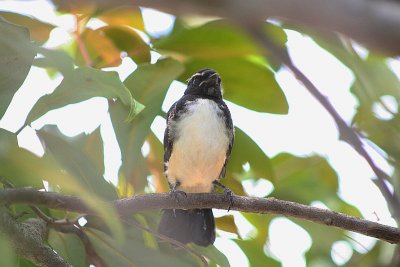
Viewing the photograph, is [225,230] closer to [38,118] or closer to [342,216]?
[342,216]

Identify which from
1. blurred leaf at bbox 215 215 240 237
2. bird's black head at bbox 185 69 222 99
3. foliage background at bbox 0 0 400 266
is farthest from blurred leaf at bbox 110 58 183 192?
bird's black head at bbox 185 69 222 99

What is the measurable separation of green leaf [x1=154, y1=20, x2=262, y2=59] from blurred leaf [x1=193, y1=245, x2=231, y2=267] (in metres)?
0.89

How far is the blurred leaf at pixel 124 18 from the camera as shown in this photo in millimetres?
2776

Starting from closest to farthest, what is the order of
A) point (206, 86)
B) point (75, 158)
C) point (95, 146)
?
point (75, 158) < point (95, 146) < point (206, 86)

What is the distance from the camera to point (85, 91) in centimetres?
221

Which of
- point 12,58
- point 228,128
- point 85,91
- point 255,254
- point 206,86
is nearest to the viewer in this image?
point 12,58

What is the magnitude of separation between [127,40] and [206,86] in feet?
3.68

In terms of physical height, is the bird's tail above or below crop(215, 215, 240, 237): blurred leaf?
below

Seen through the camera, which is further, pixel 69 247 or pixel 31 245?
pixel 69 247

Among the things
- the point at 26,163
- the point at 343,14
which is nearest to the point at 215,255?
the point at 26,163

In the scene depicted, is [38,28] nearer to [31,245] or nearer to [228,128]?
[31,245]

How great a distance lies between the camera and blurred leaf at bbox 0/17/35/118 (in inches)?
65.4

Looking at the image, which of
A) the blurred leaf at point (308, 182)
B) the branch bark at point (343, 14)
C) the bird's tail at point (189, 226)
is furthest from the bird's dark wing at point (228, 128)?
the branch bark at point (343, 14)

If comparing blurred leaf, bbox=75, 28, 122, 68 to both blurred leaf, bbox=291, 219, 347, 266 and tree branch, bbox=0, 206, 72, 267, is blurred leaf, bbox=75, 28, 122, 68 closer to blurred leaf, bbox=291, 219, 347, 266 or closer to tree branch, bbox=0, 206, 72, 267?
tree branch, bbox=0, 206, 72, 267
